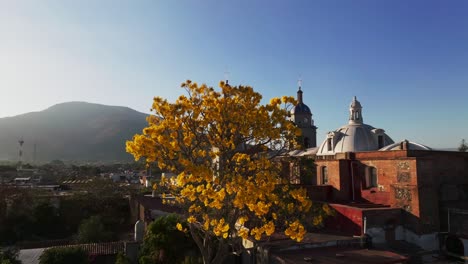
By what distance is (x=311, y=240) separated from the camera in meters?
18.3

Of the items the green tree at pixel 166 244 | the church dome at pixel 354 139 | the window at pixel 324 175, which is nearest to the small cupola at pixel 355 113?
the church dome at pixel 354 139

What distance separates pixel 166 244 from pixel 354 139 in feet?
71.0

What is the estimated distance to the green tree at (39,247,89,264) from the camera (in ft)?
57.1

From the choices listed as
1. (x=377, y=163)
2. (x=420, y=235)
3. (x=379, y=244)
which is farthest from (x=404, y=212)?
(x=377, y=163)

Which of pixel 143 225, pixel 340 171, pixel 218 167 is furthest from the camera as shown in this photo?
pixel 340 171

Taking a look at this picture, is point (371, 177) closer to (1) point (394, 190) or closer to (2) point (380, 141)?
(1) point (394, 190)

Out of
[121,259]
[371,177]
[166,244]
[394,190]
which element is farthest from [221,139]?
[371,177]

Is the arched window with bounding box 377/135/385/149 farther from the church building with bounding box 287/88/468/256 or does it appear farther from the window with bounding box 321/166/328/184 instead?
the window with bounding box 321/166/328/184

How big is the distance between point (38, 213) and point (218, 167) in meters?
29.0

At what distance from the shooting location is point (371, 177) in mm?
26328

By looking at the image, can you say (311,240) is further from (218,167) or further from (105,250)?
(105,250)

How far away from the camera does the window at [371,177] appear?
25.9 metres

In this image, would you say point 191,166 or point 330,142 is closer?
point 191,166

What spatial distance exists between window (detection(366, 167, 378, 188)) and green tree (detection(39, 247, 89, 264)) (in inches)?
813
